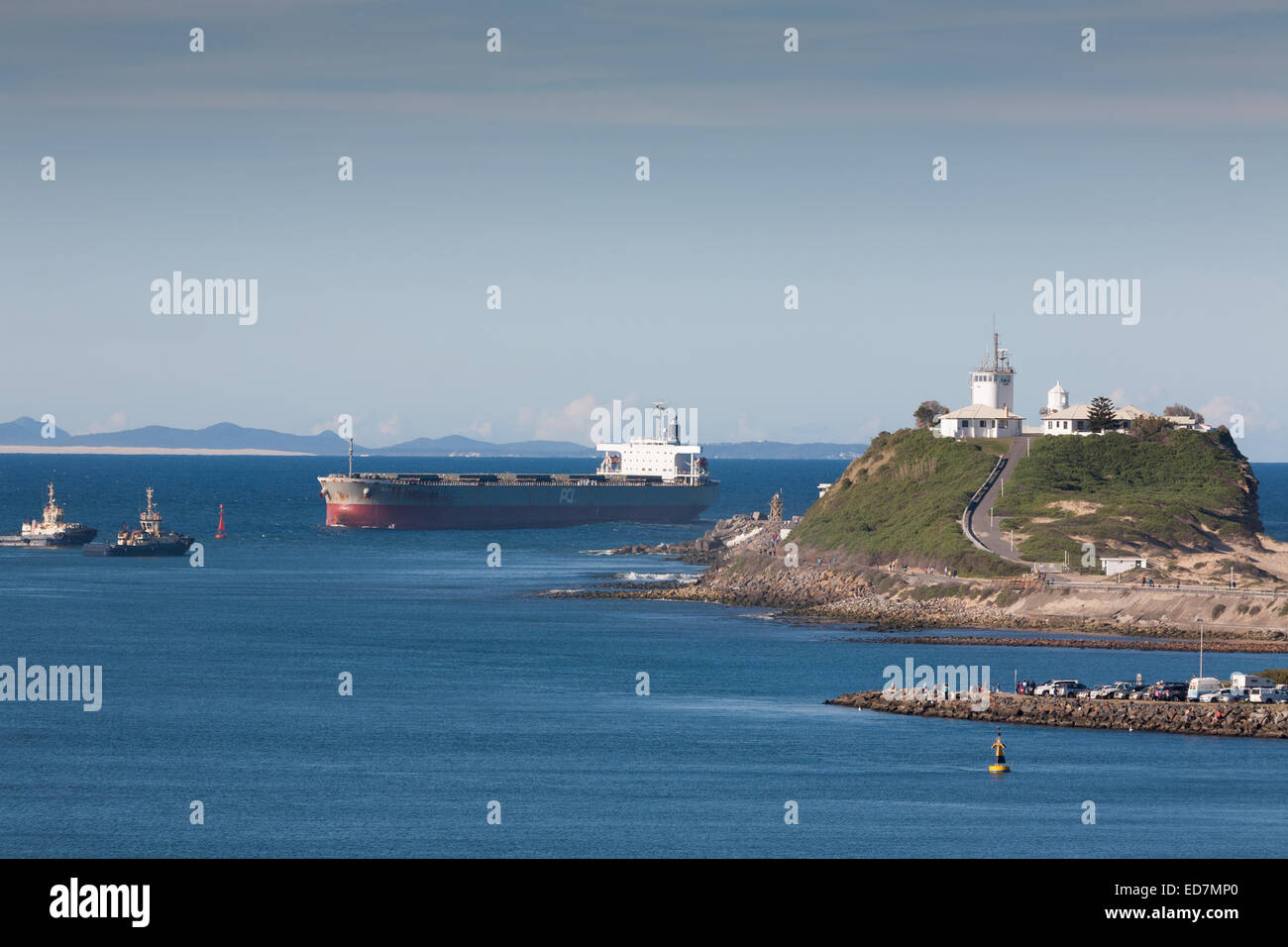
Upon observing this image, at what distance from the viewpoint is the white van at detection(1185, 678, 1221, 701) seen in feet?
229

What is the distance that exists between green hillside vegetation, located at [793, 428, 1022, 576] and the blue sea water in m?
17.2

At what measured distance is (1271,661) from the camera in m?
85.2

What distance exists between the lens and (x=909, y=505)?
13825 cm

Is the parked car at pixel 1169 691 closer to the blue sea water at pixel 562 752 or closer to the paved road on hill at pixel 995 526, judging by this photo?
the blue sea water at pixel 562 752

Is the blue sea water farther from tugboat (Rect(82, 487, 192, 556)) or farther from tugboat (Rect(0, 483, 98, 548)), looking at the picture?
tugboat (Rect(0, 483, 98, 548))

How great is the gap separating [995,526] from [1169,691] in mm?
58011

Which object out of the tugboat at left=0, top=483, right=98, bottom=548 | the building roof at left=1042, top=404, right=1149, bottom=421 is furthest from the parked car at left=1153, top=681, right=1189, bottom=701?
the tugboat at left=0, top=483, right=98, bottom=548

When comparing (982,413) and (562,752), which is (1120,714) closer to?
(562,752)

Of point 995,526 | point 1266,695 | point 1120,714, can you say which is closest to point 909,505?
point 995,526

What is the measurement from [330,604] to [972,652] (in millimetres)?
52315
